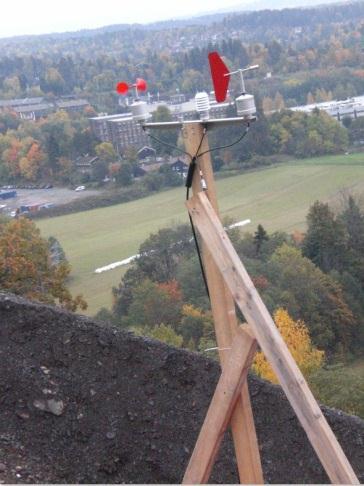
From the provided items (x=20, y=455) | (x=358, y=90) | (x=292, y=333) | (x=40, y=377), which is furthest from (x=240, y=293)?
(x=358, y=90)

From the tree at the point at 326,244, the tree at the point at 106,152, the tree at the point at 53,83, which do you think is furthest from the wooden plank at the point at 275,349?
the tree at the point at 53,83

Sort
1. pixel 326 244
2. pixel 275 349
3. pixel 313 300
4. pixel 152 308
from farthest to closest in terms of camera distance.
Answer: pixel 326 244 < pixel 313 300 < pixel 152 308 < pixel 275 349

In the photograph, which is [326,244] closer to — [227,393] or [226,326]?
[226,326]

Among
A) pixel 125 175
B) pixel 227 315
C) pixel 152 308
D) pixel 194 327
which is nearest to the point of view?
pixel 227 315

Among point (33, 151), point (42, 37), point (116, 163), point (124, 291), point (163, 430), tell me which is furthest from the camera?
point (42, 37)

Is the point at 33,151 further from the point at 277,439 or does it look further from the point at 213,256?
the point at 213,256

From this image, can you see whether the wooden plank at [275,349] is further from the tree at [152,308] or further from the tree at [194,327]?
the tree at [152,308]

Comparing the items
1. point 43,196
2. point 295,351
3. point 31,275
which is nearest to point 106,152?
point 43,196

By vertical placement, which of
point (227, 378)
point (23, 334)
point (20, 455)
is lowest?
point (20, 455)
